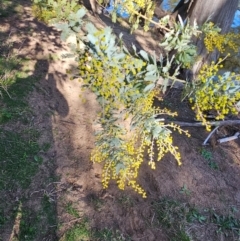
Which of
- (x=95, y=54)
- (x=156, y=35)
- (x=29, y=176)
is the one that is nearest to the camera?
(x=95, y=54)

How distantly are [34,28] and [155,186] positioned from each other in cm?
314

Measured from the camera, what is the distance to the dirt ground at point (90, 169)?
8.59ft

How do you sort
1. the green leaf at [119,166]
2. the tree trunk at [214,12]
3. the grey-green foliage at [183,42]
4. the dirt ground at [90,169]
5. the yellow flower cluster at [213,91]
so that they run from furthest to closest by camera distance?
1. the tree trunk at [214,12]
2. the dirt ground at [90,169]
3. the grey-green foliage at [183,42]
4. the green leaf at [119,166]
5. the yellow flower cluster at [213,91]

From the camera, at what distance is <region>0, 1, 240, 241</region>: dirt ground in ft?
8.59

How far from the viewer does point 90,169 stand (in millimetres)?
2928

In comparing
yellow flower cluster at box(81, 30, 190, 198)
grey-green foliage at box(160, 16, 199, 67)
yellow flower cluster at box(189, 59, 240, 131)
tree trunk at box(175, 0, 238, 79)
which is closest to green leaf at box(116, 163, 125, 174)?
yellow flower cluster at box(81, 30, 190, 198)

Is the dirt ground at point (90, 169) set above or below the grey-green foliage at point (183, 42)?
below

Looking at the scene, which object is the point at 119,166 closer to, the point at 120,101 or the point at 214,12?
the point at 120,101

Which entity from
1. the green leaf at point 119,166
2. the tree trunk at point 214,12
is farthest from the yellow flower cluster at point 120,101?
the tree trunk at point 214,12

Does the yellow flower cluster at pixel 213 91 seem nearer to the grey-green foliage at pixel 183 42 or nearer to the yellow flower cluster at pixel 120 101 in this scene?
the yellow flower cluster at pixel 120 101

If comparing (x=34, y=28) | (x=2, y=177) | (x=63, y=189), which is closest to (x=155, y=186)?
(x=63, y=189)

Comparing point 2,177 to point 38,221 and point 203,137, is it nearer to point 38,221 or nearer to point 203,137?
point 38,221

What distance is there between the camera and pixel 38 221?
7.85ft

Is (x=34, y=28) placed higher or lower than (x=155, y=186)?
higher
